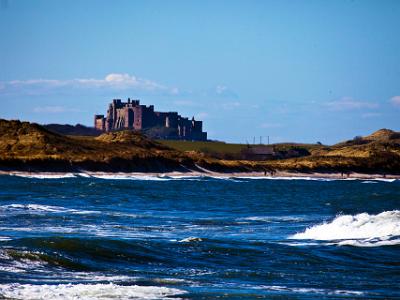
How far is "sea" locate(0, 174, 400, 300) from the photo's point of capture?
68.3 feet

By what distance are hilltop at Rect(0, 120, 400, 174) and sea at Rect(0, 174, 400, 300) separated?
53.7 m

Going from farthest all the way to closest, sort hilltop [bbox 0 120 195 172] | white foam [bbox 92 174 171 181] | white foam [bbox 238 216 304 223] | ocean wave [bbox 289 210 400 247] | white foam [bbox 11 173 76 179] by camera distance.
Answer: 1. hilltop [bbox 0 120 195 172]
2. white foam [bbox 92 174 171 181]
3. white foam [bbox 11 173 76 179]
4. white foam [bbox 238 216 304 223]
5. ocean wave [bbox 289 210 400 247]

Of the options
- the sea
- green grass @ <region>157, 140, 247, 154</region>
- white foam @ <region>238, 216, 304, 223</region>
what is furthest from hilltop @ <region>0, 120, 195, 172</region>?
white foam @ <region>238, 216, 304, 223</region>

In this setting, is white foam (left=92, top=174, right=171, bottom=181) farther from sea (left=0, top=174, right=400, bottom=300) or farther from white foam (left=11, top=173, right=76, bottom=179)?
sea (left=0, top=174, right=400, bottom=300)

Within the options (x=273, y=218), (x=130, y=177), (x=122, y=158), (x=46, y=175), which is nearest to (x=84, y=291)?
(x=273, y=218)

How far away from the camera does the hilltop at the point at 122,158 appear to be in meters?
102

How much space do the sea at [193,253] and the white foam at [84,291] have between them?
20 millimetres

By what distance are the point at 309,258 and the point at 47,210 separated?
19816 millimetres

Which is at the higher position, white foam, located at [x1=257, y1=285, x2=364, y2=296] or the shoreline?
the shoreline

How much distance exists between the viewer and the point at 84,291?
64.9 ft

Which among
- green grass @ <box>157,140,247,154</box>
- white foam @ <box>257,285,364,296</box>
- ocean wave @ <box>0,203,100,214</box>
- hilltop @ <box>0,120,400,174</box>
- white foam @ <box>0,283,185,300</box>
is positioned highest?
green grass @ <box>157,140,247,154</box>

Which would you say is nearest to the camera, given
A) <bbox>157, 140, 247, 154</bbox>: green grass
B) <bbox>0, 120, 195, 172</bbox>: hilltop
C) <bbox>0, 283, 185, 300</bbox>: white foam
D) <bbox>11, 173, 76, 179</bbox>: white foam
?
<bbox>0, 283, 185, 300</bbox>: white foam

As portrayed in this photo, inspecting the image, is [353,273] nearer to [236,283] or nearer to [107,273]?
[236,283]

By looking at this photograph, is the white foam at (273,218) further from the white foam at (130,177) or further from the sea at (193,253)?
the white foam at (130,177)
